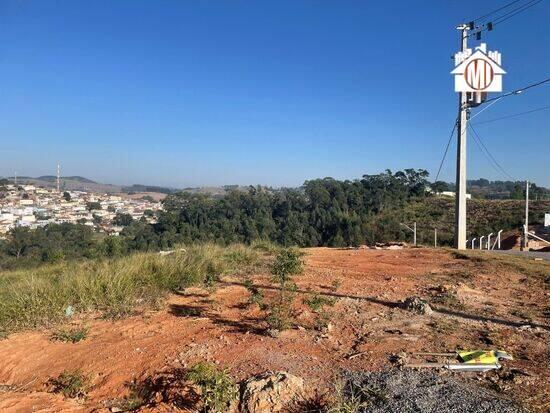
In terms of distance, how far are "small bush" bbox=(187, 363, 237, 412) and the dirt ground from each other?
10.6 inches

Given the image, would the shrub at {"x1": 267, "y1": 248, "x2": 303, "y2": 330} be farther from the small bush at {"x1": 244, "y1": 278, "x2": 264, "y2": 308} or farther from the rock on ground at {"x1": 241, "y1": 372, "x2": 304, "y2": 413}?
the rock on ground at {"x1": 241, "y1": 372, "x2": 304, "y2": 413}

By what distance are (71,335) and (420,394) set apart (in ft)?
13.5

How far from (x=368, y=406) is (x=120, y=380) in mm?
2386

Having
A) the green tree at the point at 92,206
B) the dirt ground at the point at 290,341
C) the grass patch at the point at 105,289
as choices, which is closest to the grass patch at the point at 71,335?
the dirt ground at the point at 290,341

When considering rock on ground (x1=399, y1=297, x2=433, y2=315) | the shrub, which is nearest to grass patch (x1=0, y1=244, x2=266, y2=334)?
the shrub

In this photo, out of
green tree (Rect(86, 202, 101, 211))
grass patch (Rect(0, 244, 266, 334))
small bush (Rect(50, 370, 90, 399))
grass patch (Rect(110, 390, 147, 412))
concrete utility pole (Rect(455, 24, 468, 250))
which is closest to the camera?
grass patch (Rect(110, 390, 147, 412))

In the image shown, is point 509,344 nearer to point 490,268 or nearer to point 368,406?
point 368,406

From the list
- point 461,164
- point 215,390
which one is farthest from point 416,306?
point 461,164

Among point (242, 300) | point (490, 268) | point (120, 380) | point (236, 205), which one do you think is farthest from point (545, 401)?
point (236, 205)

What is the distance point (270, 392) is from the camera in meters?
3.35

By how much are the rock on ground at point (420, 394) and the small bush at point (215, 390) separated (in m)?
0.96

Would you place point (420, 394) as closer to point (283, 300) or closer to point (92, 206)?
point (283, 300)

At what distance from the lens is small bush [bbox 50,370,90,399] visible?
3.81 m

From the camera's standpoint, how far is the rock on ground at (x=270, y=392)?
329cm
